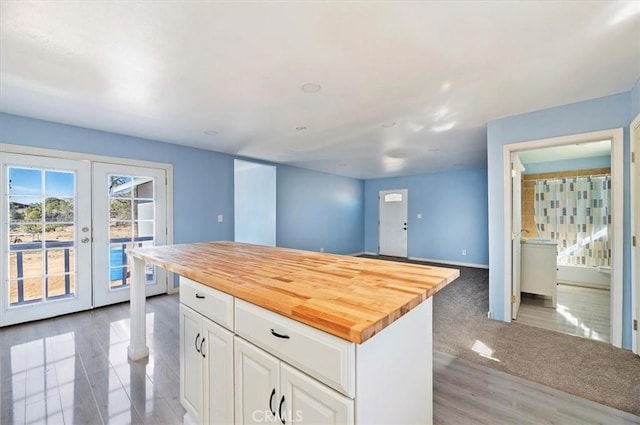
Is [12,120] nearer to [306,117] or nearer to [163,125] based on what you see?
[163,125]

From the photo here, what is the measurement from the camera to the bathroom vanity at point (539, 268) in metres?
3.58

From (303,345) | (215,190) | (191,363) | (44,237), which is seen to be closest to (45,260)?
(44,237)

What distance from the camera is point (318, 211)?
6.95 metres

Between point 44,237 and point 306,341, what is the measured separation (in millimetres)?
3966

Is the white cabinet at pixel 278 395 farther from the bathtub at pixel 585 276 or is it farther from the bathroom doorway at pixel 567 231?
the bathtub at pixel 585 276

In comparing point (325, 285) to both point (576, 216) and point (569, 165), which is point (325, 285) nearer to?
point (576, 216)

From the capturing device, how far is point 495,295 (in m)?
3.13

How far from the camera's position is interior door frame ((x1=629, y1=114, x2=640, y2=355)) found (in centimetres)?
228

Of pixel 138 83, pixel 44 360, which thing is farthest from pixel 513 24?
pixel 44 360

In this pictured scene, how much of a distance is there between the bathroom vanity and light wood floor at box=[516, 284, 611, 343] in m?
0.20

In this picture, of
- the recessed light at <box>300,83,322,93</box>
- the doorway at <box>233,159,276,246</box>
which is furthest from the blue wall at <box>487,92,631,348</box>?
the doorway at <box>233,159,276,246</box>

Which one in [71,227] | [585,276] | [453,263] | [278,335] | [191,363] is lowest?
[453,263]

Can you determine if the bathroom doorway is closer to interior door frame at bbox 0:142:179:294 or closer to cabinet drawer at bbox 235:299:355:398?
cabinet drawer at bbox 235:299:355:398

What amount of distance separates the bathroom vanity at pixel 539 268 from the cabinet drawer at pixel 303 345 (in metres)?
4.00
